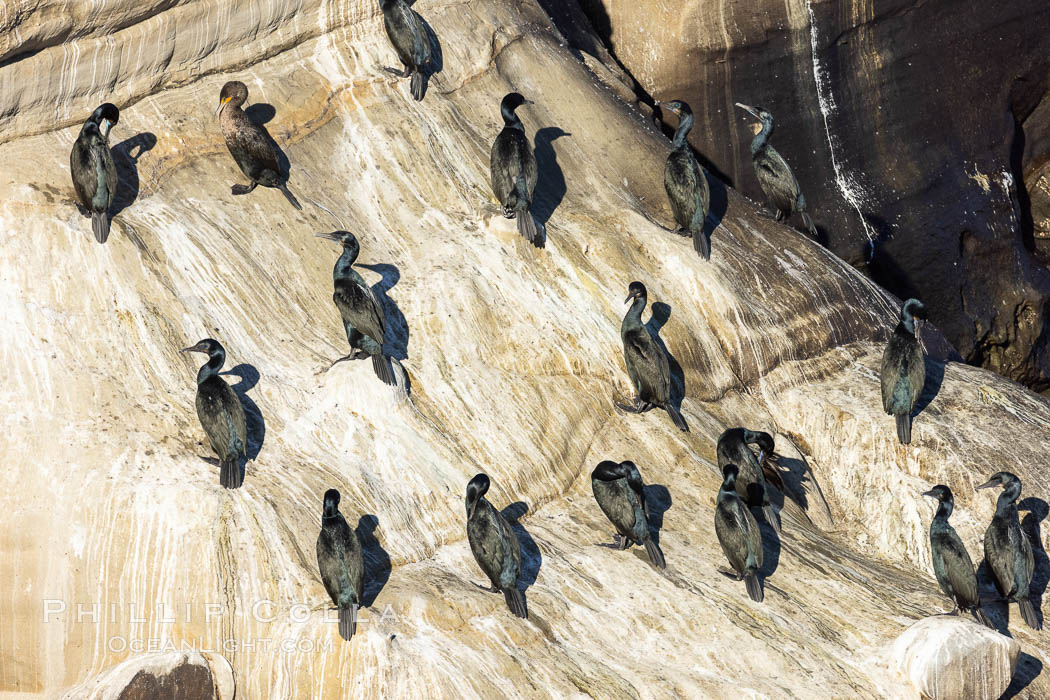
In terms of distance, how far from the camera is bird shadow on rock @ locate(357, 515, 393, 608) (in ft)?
28.2

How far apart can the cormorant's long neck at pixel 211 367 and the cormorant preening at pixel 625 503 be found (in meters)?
2.97

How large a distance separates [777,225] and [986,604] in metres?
4.56

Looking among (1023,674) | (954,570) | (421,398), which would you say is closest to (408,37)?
(421,398)

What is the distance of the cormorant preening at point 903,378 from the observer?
1075 cm

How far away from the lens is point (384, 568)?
880cm

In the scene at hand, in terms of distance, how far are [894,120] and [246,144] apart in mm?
10433

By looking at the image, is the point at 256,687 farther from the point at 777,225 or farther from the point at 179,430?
the point at 777,225

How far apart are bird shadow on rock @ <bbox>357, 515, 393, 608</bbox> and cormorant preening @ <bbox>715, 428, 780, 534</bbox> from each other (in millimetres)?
2881

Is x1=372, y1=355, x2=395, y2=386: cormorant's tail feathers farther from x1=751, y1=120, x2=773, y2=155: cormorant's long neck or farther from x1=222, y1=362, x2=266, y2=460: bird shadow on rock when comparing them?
x1=751, y1=120, x2=773, y2=155: cormorant's long neck

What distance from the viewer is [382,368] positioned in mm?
9484

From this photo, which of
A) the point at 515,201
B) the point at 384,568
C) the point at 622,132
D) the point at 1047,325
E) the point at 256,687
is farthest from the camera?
the point at 1047,325

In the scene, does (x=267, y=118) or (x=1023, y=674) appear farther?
(x=267, y=118)

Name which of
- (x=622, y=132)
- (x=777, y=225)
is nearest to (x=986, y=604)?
(x=777, y=225)

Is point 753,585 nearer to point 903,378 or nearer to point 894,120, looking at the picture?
point 903,378
